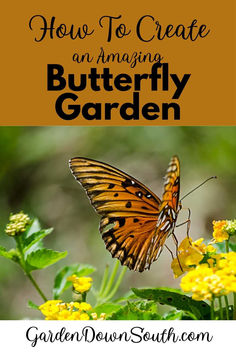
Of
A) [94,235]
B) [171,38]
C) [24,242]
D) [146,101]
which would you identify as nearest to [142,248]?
[24,242]

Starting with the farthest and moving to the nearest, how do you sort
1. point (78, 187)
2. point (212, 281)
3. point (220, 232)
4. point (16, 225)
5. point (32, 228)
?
1. point (78, 187)
2. point (32, 228)
3. point (16, 225)
4. point (220, 232)
5. point (212, 281)

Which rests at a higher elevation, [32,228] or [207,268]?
[32,228]

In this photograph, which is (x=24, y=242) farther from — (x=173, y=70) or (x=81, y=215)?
(x=81, y=215)

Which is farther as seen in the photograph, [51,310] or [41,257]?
[41,257]

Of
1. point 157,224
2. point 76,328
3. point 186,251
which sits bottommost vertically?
point 76,328

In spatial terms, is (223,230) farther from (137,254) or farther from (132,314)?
(137,254)

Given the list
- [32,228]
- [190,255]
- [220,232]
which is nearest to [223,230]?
[220,232]
